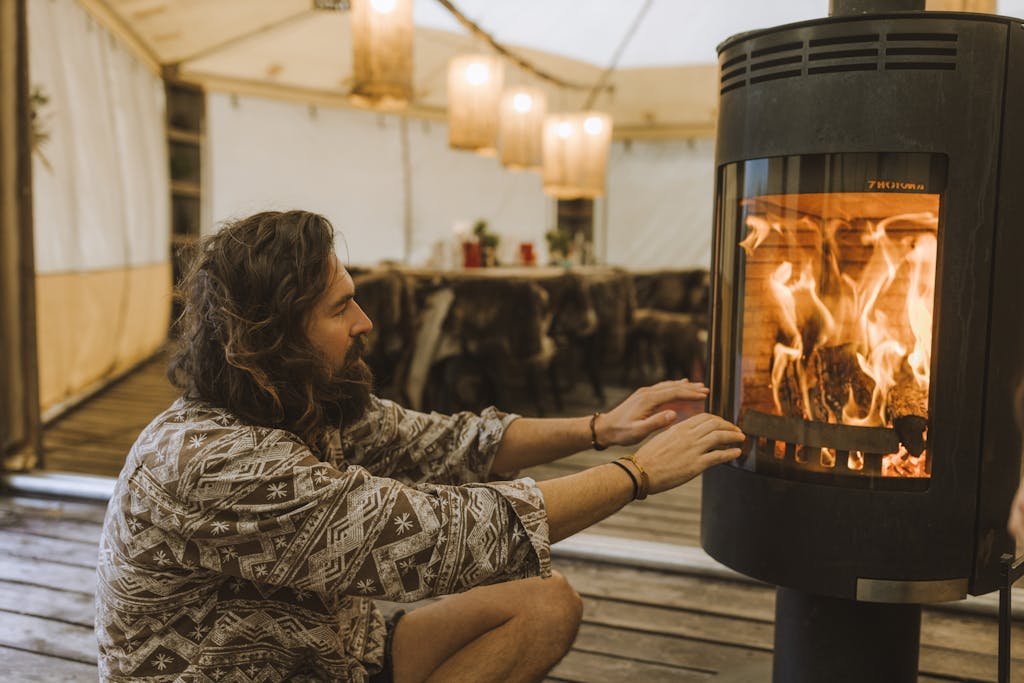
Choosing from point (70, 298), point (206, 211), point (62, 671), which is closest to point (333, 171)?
point (206, 211)

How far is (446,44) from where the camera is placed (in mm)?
6762

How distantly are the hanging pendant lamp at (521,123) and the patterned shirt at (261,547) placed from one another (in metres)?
4.25

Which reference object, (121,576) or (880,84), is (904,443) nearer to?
(880,84)

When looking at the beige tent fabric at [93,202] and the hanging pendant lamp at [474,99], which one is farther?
the hanging pendant lamp at [474,99]

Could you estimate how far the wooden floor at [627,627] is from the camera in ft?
5.98

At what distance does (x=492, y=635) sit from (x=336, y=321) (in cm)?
57

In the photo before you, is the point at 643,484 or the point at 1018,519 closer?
the point at 643,484

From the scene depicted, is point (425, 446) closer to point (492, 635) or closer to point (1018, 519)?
point (492, 635)

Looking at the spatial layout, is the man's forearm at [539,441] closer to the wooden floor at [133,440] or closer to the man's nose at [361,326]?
the man's nose at [361,326]

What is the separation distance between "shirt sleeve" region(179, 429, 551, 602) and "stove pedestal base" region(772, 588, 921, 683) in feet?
2.18

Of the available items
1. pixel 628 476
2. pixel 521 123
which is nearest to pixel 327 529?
pixel 628 476

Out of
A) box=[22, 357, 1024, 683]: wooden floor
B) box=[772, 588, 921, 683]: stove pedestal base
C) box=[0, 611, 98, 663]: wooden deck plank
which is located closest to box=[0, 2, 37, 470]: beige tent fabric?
box=[22, 357, 1024, 683]: wooden floor

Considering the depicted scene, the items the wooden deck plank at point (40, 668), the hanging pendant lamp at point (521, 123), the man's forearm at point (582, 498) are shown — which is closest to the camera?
the man's forearm at point (582, 498)

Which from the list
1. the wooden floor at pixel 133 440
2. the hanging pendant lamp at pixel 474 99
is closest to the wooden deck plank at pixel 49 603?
the wooden floor at pixel 133 440
